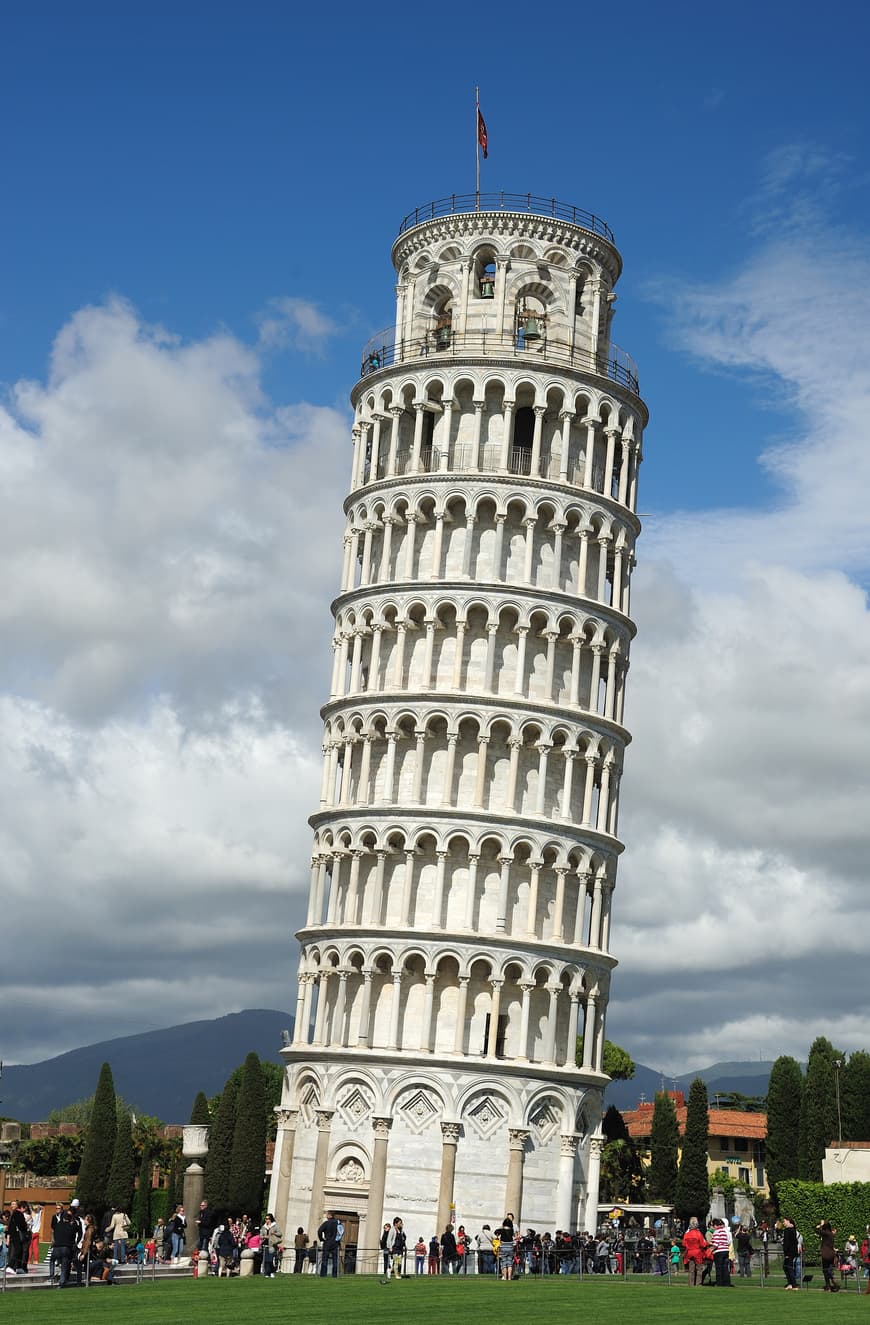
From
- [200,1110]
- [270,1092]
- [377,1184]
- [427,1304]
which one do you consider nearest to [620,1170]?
[270,1092]

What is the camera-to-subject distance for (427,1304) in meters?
34.7

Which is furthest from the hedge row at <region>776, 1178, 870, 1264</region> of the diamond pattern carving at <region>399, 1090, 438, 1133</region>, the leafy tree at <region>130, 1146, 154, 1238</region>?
the leafy tree at <region>130, 1146, 154, 1238</region>

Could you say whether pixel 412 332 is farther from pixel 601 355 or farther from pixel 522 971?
pixel 522 971

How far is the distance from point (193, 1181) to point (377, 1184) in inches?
306

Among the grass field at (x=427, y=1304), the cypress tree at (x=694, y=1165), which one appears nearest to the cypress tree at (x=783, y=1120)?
the cypress tree at (x=694, y=1165)

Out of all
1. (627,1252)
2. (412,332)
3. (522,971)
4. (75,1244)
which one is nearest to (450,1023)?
(522,971)

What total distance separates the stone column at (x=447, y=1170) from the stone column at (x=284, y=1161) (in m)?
7.02

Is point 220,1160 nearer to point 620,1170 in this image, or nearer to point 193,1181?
point 620,1170

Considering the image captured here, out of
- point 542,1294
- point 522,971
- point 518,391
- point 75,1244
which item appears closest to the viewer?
point 542,1294

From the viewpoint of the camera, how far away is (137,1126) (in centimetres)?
11856

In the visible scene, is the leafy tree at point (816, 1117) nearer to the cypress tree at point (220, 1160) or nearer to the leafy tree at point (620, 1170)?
the leafy tree at point (620, 1170)

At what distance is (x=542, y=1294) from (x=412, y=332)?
154 feet

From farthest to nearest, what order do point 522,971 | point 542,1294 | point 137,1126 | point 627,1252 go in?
point 137,1126 < point 522,971 < point 627,1252 < point 542,1294

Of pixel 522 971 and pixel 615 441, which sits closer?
pixel 522 971
